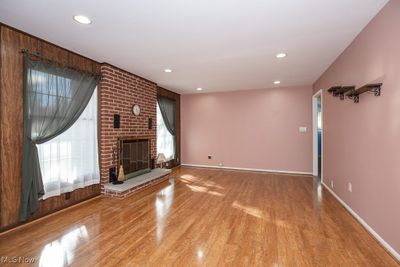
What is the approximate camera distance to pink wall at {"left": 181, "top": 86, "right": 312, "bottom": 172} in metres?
5.43

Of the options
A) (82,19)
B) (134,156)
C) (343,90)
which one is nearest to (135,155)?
(134,156)

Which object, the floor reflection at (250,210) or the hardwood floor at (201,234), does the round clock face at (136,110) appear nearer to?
the hardwood floor at (201,234)

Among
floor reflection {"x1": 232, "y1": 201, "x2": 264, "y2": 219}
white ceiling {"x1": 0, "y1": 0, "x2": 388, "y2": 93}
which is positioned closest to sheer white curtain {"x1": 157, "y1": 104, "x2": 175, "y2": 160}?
white ceiling {"x1": 0, "y1": 0, "x2": 388, "y2": 93}

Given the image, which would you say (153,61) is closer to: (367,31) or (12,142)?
(12,142)

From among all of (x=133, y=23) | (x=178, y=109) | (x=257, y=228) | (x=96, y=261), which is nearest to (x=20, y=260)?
(x=96, y=261)

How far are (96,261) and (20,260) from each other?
0.75 metres

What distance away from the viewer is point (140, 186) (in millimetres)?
3969

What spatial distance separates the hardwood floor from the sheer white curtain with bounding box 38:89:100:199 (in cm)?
42

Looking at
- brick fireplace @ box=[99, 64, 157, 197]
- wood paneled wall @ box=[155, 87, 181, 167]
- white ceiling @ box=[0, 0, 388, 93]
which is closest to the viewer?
white ceiling @ box=[0, 0, 388, 93]

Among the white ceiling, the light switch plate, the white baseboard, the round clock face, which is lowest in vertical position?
the white baseboard

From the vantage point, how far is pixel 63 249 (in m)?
2.01

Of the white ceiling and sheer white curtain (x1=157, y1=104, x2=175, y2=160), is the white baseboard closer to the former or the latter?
the white ceiling

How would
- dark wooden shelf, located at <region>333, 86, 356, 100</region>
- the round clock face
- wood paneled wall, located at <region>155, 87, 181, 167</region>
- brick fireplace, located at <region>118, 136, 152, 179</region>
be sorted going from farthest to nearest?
wood paneled wall, located at <region>155, 87, 181, 167</region>
the round clock face
brick fireplace, located at <region>118, 136, 152, 179</region>
dark wooden shelf, located at <region>333, 86, 356, 100</region>

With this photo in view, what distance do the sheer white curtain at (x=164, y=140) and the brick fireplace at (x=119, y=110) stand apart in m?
0.60
